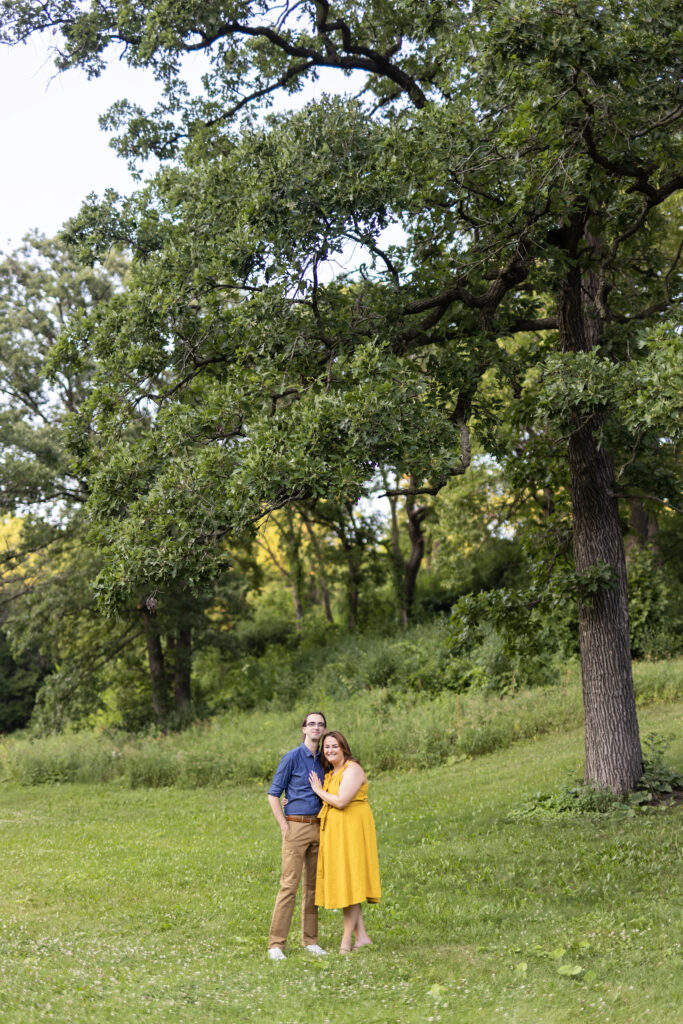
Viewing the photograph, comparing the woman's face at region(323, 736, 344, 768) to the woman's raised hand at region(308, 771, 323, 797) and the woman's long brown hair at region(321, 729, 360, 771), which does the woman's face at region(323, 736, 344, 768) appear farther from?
the woman's raised hand at region(308, 771, 323, 797)

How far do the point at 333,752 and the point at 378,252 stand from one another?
594cm

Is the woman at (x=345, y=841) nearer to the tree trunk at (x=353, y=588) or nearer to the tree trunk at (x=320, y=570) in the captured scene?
the tree trunk at (x=320, y=570)

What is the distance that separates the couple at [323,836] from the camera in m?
7.37

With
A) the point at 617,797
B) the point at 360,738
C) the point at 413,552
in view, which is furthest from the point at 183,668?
the point at 617,797

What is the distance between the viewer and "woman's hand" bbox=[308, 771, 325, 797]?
7461 millimetres

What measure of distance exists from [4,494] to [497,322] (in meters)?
14.2

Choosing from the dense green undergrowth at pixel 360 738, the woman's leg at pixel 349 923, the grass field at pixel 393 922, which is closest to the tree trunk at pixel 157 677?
the dense green undergrowth at pixel 360 738

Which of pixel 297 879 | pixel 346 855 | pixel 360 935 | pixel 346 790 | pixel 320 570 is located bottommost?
pixel 360 935

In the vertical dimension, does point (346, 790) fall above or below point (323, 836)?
above

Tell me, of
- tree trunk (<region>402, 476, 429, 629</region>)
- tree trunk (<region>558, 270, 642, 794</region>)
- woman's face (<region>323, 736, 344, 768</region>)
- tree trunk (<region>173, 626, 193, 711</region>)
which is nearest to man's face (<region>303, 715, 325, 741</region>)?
woman's face (<region>323, 736, 344, 768</region>)

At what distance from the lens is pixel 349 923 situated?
7.54 m

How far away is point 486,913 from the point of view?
8.70m

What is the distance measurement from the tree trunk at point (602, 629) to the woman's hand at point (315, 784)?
18.8ft

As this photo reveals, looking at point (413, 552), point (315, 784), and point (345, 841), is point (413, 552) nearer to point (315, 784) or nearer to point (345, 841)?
point (315, 784)
